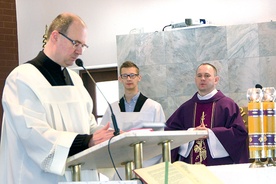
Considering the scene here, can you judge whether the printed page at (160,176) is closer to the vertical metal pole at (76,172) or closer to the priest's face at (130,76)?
the vertical metal pole at (76,172)

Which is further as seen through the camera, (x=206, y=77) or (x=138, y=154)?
(x=206, y=77)

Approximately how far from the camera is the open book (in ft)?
9.50

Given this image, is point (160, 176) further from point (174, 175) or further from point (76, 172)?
point (76, 172)

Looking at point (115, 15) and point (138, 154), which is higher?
point (115, 15)

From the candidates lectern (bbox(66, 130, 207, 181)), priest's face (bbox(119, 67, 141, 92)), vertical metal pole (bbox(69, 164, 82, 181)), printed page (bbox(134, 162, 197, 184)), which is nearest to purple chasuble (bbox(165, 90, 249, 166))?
priest's face (bbox(119, 67, 141, 92))

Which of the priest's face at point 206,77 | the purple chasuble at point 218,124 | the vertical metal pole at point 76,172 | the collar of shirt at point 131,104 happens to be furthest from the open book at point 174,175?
the collar of shirt at point 131,104

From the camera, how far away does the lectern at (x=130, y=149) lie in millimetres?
2988

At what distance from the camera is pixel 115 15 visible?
9.27 m

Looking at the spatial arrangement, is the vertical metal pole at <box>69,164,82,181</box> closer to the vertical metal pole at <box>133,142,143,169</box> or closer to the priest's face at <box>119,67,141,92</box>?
the vertical metal pole at <box>133,142,143,169</box>

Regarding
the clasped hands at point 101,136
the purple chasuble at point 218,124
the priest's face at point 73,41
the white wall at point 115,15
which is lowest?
the purple chasuble at point 218,124

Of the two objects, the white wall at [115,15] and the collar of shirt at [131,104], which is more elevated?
the white wall at [115,15]

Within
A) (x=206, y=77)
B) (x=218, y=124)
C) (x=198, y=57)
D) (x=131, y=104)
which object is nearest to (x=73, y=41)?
(x=206, y=77)

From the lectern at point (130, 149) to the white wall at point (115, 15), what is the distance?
190 inches

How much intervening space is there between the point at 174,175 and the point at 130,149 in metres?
0.45
